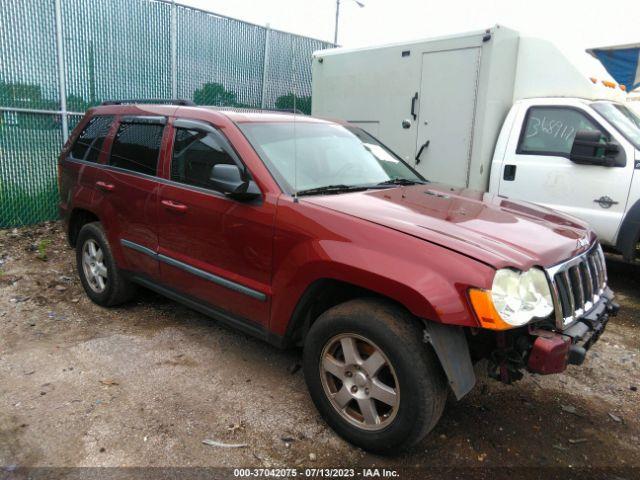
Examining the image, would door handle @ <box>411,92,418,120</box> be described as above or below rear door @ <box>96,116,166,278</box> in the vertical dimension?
above

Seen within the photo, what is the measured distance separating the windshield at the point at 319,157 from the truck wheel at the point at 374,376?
0.92m

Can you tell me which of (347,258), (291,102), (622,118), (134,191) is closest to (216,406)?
(347,258)

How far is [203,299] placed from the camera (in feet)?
11.6

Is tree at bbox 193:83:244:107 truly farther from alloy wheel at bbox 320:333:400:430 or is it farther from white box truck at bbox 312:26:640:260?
alloy wheel at bbox 320:333:400:430

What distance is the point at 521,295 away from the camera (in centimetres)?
235

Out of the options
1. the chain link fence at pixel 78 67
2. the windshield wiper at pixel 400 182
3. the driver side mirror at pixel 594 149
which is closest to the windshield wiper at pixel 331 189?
the windshield wiper at pixel 400 182

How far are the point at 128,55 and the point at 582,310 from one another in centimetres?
740

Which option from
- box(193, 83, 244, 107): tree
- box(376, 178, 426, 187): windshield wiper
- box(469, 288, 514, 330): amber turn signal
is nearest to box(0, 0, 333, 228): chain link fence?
box(193, 83, 244, 107): tree

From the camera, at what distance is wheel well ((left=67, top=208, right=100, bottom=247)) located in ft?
15.4

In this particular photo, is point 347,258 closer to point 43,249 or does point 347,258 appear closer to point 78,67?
point 43,249

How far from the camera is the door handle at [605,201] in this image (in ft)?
16.7

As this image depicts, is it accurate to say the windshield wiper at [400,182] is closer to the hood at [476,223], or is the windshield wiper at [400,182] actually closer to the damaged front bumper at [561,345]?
the hood at [476,223]

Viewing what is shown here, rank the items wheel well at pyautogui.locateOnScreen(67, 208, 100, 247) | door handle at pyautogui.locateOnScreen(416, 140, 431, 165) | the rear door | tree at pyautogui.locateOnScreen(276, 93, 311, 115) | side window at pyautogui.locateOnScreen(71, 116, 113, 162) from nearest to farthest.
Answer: the rear door < side window at pyautogui.locateOnScreen(71, 116, 113, 162) < wheel well at pyautogui.locateOnScreen(67, 208, 100, 247) < door handle at pyautogui.locateOnScreen(416, 140, 431, 165) < tree at pyautogui.locateOnScreen(276, 93, 311, 115)

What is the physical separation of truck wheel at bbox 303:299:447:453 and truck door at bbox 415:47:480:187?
407 cm
